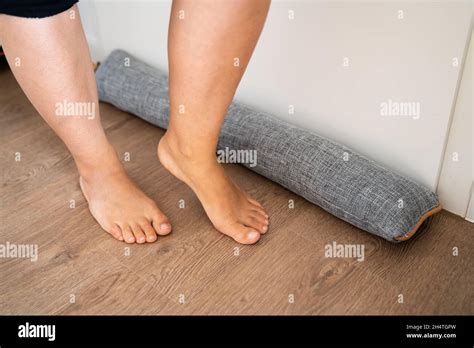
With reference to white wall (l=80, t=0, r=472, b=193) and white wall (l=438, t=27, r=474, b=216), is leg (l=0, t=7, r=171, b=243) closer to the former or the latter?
white wall (l=80, t=0, r=472, b=193)

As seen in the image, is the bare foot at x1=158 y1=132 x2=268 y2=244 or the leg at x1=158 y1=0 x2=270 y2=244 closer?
the leg at x1=158 y1=0 x2=270 y2=244

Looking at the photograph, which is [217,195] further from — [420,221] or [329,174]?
[420,221]

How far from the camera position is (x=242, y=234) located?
1094 mm

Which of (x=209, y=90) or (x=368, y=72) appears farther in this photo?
(x=368, y=72)

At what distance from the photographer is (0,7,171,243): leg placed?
984 mm

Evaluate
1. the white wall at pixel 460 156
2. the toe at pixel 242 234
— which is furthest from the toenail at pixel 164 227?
the white wall at pixel 460 156

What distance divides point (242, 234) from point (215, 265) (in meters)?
0.08

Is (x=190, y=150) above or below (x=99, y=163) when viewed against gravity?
above

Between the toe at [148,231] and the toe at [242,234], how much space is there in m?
0.15

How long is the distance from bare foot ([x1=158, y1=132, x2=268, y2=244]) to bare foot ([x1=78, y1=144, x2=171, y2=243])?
3.8 inches

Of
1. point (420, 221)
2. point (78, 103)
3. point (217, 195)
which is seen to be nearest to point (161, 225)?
point (217, 195)

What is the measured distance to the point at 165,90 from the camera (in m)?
→ 1.41

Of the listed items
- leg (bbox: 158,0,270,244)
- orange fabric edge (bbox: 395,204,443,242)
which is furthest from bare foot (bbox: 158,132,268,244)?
orange fabric edge (bbox: 395,204,443,242)
